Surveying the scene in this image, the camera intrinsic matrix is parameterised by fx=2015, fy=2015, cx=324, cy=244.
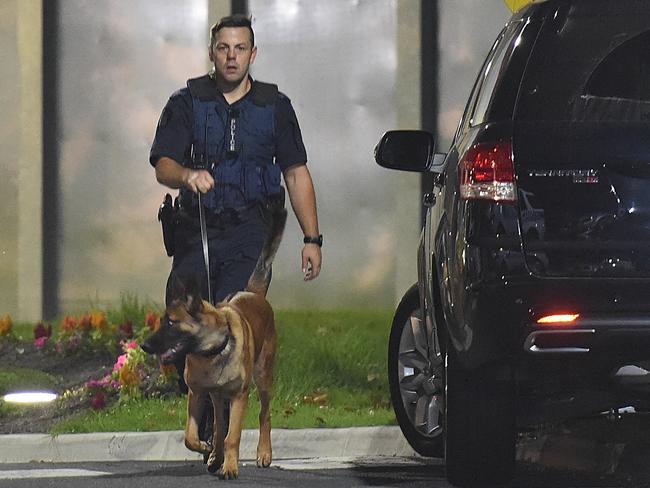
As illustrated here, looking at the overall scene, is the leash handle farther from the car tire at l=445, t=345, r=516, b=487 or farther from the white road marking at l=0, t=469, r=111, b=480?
the car tire at l=445, t=345, r=516, b=487

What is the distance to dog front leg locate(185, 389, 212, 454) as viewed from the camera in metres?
8.28

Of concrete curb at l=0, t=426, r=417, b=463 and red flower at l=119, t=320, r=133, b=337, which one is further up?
red flower at l=119, t=320, r=133, b=337

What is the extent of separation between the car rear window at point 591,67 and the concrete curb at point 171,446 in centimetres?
308

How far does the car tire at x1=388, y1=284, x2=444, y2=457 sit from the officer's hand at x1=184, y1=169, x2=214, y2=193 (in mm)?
1124

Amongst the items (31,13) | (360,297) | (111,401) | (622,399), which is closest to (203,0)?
(31,13)

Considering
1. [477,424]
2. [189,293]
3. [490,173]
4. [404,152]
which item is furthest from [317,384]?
[490,173]

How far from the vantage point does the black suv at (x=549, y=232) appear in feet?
Answer: 21.1

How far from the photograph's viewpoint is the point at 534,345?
6457 mm

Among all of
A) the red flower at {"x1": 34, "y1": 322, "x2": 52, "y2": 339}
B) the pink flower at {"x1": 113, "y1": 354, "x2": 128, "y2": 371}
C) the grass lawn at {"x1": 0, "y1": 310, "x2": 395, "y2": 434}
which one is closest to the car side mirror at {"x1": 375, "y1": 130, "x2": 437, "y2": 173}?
the grass lawn at {"x1": 0, "y1": 310, "x2": 395, "y2": 434}

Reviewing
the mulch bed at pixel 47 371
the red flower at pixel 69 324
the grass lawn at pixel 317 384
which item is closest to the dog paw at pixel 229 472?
the grass lawn at pixel 317 384

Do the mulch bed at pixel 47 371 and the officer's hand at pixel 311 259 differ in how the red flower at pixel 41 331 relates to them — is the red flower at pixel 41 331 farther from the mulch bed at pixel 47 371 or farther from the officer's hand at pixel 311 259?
the officer's hand at pixel 311 259

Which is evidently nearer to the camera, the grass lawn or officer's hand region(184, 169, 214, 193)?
officer's hand region(184, 169, 214, 193)

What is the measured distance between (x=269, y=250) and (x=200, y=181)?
57 cm

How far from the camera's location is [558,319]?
642 centimetres
